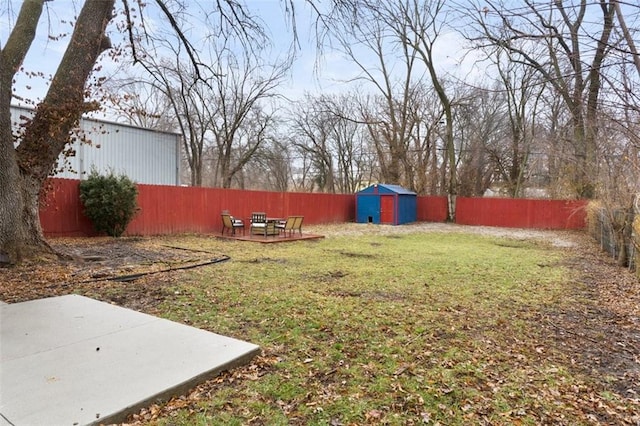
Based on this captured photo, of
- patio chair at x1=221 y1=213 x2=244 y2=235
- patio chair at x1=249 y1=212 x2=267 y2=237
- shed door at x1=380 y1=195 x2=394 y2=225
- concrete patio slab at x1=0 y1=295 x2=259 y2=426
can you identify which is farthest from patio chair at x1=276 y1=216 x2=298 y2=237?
concrete patio slab at x1=0 y1=295 x2=259 y2=426

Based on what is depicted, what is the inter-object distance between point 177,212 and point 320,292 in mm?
8968

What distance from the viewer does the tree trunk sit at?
20.0 ft

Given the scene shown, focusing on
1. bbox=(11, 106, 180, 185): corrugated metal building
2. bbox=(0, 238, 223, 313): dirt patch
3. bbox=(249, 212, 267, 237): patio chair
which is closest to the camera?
bbox=(0, 238, 223, 313): dirt patch

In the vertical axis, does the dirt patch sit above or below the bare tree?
below

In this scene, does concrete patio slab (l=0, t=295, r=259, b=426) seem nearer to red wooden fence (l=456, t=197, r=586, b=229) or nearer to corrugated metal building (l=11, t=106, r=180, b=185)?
corrugated metal building (l=11, t=106, r=180, b=185)

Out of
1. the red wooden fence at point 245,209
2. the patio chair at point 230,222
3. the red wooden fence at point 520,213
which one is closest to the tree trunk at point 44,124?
the red wooden fence at point 245,209

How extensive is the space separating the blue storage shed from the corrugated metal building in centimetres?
946

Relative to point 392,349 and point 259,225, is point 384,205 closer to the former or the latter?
point 259,225

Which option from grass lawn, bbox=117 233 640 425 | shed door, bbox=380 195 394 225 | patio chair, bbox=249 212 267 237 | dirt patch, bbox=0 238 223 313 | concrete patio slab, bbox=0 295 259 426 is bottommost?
grass lawn, bbox=117 233 640 425

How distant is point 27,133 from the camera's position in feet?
22.1

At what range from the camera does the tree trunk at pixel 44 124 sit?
6.11 m

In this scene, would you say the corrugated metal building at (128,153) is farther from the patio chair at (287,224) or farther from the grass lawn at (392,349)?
the grass lawn at (392,349)

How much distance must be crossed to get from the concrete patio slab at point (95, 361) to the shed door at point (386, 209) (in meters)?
17.2

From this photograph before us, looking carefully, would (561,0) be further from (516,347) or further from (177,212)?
(177,212)
